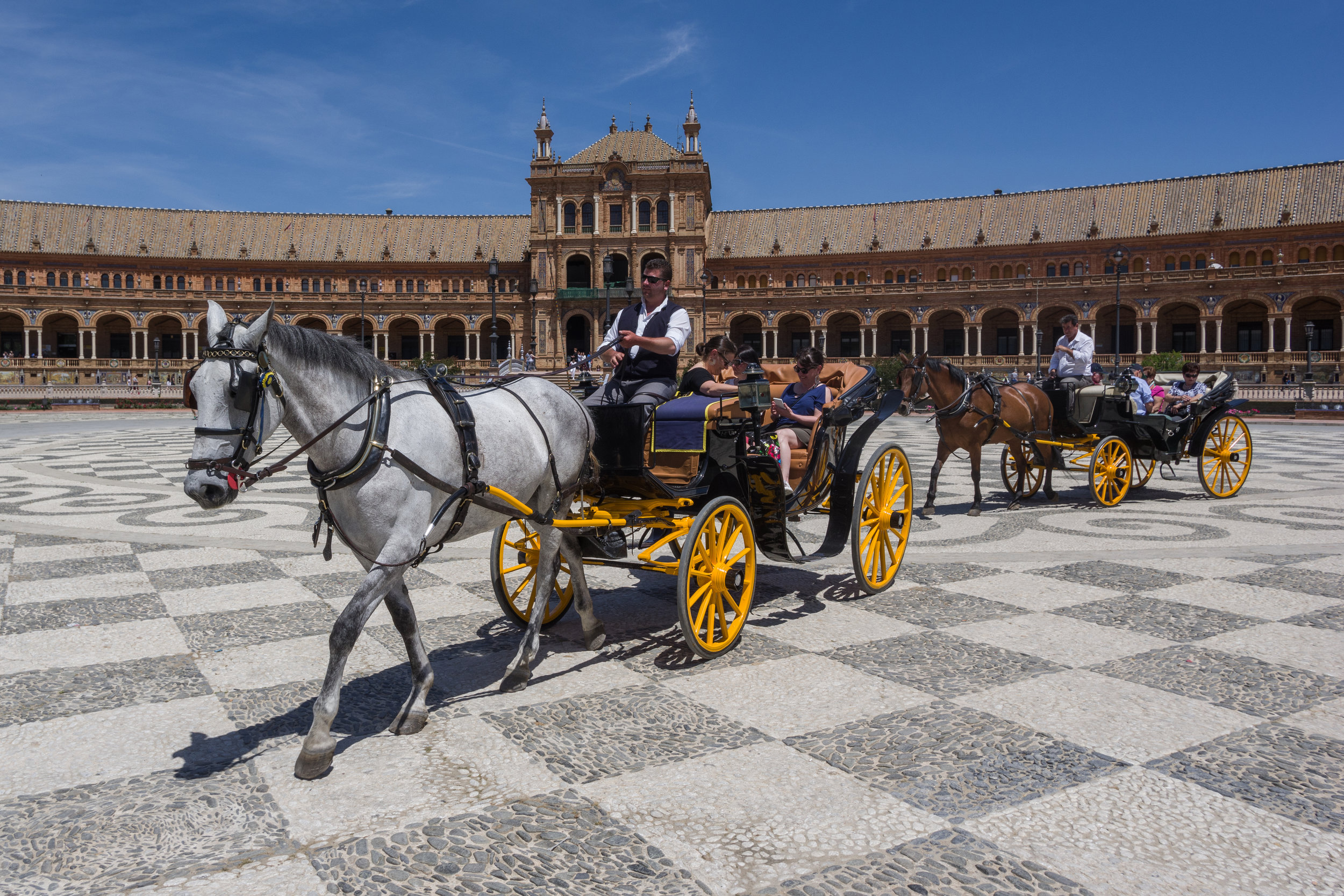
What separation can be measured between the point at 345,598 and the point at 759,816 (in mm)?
3810

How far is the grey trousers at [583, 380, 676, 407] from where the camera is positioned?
4988 mm

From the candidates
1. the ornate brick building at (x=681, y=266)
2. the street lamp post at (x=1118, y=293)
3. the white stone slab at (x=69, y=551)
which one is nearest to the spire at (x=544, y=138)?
the ornate brick building at (x=681, y=266)

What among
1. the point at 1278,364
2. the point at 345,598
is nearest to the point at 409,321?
the point at 1278,364

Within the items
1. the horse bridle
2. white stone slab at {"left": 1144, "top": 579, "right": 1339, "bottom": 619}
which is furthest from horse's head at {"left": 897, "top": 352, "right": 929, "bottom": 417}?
the horse bridle

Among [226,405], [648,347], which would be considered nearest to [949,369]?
[648,347]

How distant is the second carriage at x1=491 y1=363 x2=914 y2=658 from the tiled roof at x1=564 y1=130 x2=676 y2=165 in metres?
60.8

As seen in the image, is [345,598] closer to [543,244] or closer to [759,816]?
[759,816]

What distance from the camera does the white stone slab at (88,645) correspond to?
4555 millimetres

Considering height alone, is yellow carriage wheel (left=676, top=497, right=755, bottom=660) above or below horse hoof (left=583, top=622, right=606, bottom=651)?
above

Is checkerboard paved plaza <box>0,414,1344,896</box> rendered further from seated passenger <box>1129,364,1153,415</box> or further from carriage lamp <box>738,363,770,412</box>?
seated passenger <box>1129,364,1153,415</box>

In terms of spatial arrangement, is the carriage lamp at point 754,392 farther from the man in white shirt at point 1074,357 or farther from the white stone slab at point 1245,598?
the man in white shirt at point 1074,357

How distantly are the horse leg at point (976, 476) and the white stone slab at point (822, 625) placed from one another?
4.18m

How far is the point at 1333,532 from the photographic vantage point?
8.07m

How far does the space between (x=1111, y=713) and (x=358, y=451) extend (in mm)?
3320
